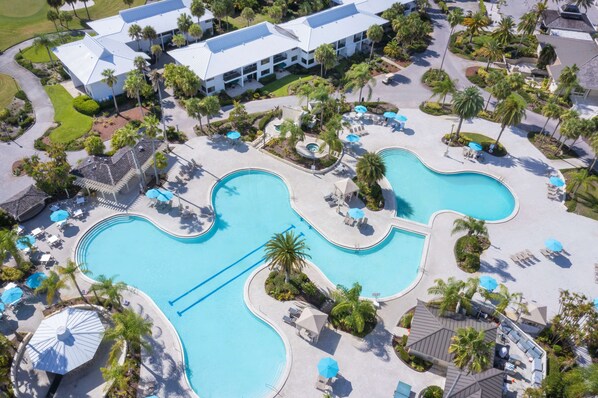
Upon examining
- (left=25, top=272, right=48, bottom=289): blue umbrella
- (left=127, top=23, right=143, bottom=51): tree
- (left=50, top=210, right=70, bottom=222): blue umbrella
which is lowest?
(left=25, top=272, right=48, bottom=289): blue umbrella

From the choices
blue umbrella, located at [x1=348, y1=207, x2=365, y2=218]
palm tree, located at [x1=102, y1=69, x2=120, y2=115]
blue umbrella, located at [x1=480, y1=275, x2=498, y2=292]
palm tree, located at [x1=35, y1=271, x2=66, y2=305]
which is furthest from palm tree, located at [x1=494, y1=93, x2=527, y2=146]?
palm tree, located at [x1=35, y1=271, x2=66, y2=305]

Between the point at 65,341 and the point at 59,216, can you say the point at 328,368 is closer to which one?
the point at 65,341

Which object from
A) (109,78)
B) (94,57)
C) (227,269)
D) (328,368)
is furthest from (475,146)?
(94,57)

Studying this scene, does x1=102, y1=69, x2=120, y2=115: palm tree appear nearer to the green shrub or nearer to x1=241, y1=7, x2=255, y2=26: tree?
the green shrub

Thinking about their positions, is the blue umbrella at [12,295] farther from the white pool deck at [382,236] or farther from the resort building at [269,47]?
the resort building at [269,47]

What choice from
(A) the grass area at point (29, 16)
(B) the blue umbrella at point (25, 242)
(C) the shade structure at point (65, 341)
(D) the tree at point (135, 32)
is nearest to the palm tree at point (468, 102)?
(C) the shade structure at point (65, 341)

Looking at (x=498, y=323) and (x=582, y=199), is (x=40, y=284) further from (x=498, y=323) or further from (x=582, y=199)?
(x=582, y=199)

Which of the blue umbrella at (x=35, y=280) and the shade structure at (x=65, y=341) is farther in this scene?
the blue umbrella at (x=35, y=280)
